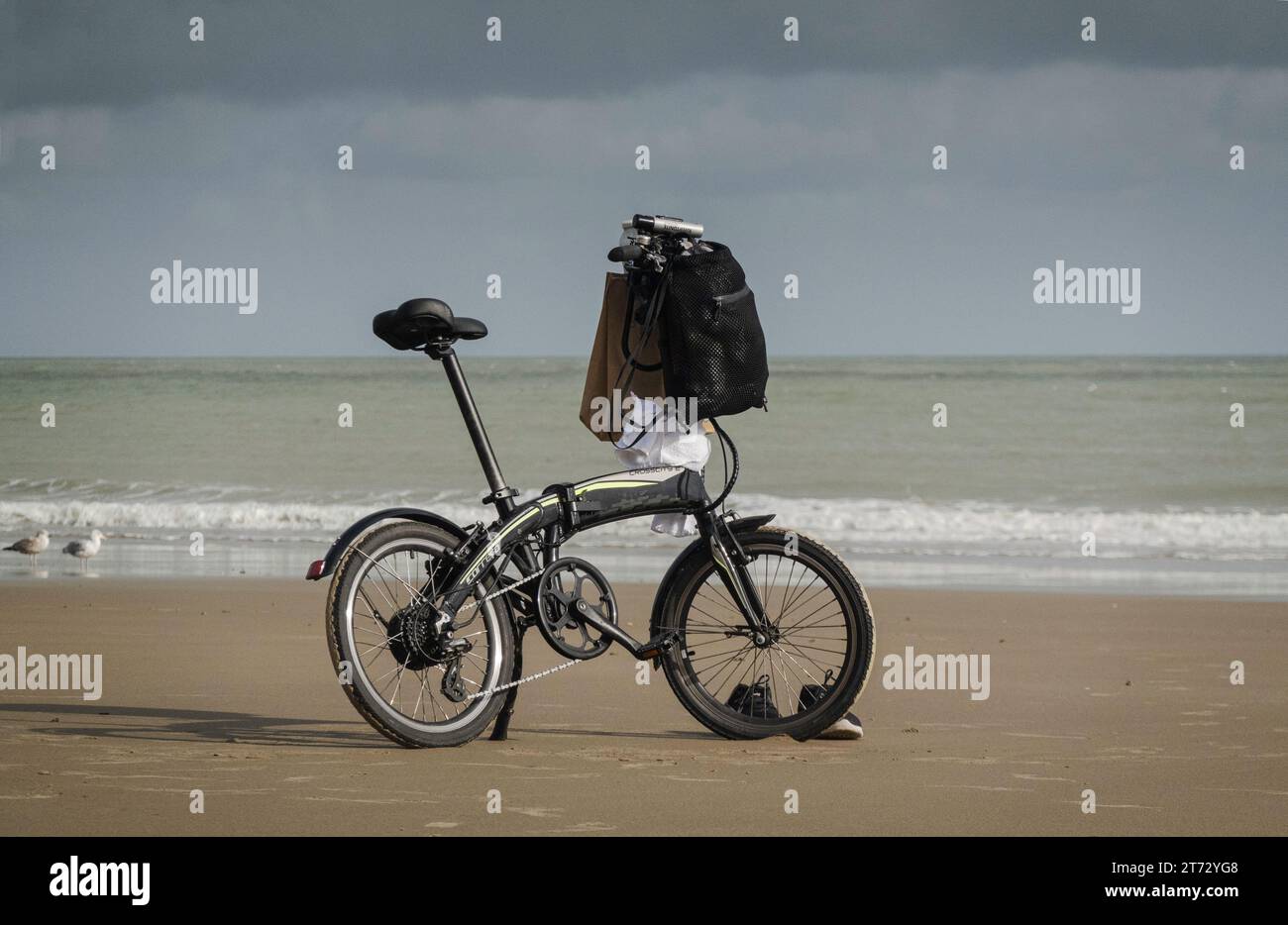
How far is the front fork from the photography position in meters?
5.41

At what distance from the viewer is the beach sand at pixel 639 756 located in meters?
4.27

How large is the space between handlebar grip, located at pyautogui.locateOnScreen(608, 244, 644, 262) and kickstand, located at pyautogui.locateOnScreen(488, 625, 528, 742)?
1292 millimetres

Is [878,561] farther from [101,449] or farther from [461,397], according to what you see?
[101,449]

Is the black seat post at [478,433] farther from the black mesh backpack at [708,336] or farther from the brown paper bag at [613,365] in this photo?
the black mesh backpack at [708,336]

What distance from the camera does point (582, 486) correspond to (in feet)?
17.4

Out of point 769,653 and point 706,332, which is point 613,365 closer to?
point 706,332

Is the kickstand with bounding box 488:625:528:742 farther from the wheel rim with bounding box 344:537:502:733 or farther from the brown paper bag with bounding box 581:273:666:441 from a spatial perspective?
the brown paper bag with bounding box 581:273:666:441

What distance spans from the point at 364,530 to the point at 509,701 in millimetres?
806

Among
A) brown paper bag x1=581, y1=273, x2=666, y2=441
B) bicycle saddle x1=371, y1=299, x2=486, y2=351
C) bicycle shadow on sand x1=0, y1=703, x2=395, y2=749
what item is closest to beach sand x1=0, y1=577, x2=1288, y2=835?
bicycle shadow on sand x1=0, y1=703, x2=395, y2=749

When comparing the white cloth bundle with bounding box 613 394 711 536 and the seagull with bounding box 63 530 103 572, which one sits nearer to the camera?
the white cloth bundle with bounding box 613 394 711 536

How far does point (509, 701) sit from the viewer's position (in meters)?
5.35

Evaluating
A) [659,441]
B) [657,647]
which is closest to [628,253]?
[659,441]

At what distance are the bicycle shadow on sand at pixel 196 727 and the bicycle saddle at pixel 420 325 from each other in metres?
1.37

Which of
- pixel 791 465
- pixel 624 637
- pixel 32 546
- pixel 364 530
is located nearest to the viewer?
pixel 364 530
